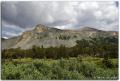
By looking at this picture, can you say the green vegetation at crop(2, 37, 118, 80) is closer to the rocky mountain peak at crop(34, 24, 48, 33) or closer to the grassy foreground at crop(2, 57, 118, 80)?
the grassy foreground at crop(2, 57, 118, 80)

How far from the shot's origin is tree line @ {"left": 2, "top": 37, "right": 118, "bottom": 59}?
311 inches

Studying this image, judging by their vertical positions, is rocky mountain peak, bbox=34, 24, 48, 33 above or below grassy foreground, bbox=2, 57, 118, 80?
above

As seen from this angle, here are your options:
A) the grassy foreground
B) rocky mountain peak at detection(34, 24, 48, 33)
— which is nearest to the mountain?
rocky mountain peak at detection(34, 24, 48, 33)

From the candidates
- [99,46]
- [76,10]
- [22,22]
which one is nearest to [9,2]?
[22,22]

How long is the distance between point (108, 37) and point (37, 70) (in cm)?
114

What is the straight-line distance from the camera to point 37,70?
7910mm

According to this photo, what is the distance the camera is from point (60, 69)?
25.9 feet

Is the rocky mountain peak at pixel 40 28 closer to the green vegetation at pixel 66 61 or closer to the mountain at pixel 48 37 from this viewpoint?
the mountain at pixel 48 37

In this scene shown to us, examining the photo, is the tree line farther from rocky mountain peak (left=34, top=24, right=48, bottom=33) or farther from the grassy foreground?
rocky mountain peak (left=34, top=24, right=48, bottom=33)

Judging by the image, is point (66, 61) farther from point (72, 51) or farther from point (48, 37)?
point (48, 37)

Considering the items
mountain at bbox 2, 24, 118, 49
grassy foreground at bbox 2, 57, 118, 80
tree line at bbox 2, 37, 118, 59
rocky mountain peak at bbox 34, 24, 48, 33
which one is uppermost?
rocky mountain peak at bbox 34, 24, 48, 33

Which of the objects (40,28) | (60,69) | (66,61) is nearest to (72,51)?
(66,61)

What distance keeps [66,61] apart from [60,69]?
0.15 metres

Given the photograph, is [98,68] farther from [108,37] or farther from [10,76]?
[10,76]
